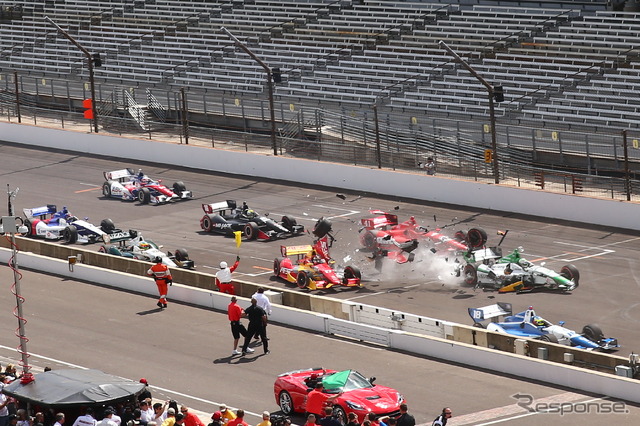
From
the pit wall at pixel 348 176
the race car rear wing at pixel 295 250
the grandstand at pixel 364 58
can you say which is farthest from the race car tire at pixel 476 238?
the grandstand at pixel 364 58

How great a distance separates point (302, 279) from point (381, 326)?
5008mm

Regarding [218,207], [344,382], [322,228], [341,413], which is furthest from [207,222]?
[341,413]

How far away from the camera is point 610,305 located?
99.5 ft

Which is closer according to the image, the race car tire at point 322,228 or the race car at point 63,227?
the race car tire at point 322,228

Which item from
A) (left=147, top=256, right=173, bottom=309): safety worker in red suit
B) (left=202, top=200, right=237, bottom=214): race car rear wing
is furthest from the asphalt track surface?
(left=202, top=200, right=237, bottom=214): race car rear wing

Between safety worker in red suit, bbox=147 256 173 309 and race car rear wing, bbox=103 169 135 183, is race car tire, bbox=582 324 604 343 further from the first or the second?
race car rear wing, bbox=103 169 135 183

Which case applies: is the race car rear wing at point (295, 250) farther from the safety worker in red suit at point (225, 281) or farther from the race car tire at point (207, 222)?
the race car tire at point (207, 222)

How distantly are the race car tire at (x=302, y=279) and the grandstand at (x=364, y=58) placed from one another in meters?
14.2

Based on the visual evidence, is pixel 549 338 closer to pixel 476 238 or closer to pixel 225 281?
pixel 225 281

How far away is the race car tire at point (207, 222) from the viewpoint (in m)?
38.8

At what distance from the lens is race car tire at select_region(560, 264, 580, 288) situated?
104ft

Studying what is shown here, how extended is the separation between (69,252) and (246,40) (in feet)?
94.6

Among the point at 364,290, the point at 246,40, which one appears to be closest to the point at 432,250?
the point at 364,290

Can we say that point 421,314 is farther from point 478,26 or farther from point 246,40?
point 246,40
